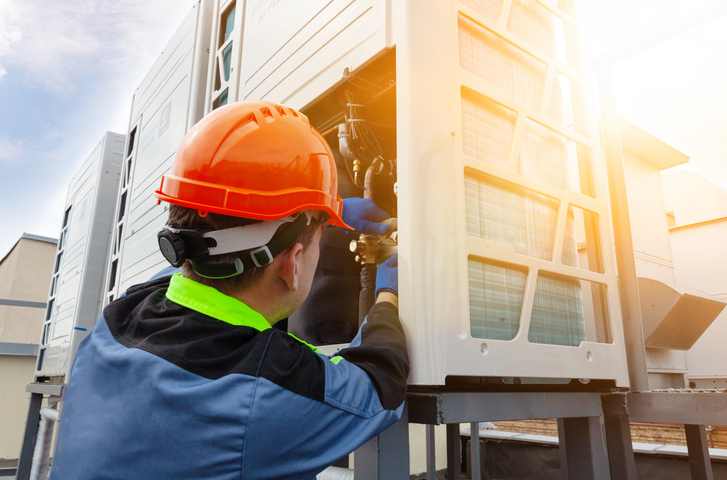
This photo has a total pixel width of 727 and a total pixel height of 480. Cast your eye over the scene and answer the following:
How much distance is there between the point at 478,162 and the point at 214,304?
782 millimetres

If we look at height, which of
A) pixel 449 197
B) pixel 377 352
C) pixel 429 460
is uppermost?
pixel 449 197

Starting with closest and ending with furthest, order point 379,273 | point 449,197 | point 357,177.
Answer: point 449,197 < point 379,273 < point 357,177

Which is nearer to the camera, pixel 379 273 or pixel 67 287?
pixel 379 273

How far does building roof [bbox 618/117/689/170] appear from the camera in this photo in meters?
2.92

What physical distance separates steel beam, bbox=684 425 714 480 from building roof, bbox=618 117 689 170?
1.85m

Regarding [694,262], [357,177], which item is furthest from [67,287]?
[694,262]

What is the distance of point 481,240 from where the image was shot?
3.94 ft

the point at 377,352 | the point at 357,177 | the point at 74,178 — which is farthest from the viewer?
the point at 74,178

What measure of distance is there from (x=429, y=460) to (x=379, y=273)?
2242 mm

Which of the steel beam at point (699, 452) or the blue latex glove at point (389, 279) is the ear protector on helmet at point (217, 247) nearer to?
the blue latex glove at point (389, 279)

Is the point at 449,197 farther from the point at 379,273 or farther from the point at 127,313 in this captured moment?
the point at 127,313

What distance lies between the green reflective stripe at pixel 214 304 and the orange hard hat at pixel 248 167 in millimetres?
170

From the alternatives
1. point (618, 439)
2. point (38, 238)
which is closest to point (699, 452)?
point (618, 439)

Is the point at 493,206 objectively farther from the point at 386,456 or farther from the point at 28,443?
the point at 28,443
